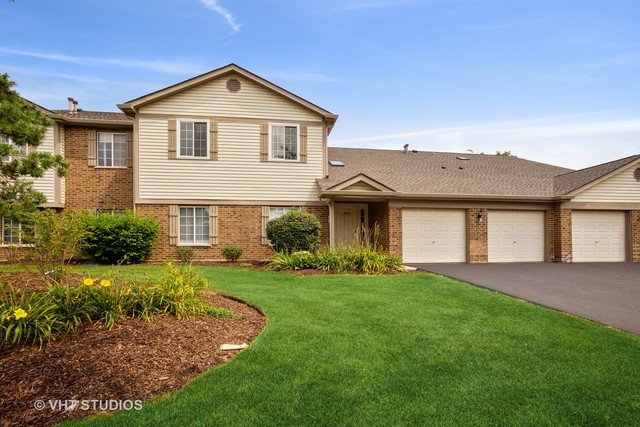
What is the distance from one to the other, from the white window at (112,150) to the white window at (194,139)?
8.48 feet

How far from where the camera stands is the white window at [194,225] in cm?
1400

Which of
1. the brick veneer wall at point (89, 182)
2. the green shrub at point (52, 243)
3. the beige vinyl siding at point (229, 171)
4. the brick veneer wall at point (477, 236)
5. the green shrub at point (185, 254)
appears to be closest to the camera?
the green shrub at point (52, 243)

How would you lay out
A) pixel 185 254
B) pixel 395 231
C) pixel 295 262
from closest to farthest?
pixel 295 262 → pixel 185 254 → pixel 395 231

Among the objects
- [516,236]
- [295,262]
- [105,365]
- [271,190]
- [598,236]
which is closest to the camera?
[105,365]

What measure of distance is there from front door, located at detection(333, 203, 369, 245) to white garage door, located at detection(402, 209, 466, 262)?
6.52 feet

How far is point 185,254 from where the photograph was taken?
13.1 metres

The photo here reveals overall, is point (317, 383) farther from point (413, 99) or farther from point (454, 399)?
point (413, 99)

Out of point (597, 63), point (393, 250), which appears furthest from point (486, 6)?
point (393, 250)

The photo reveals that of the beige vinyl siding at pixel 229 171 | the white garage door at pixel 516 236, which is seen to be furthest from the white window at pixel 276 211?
the white garage door at pixel 516 236

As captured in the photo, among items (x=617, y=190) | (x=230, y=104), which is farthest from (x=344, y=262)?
(x=617, y=190)

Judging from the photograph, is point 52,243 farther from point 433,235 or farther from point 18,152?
point 433,235

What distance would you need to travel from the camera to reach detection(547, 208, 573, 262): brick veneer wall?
1489 centimetres

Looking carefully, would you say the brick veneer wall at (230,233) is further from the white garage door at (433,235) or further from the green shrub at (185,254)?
the white garage door at (433,235)

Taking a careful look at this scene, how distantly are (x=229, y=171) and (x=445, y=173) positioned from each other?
31.3 feet
